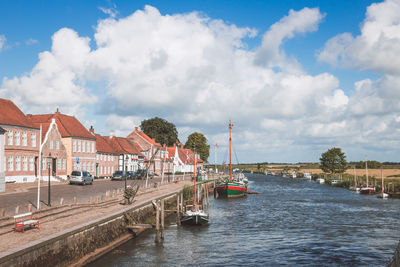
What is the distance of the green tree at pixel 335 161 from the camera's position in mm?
147875

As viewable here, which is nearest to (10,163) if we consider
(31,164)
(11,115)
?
(31,164)

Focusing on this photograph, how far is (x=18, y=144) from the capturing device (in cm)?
4972

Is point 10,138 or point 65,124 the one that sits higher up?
point 65,124

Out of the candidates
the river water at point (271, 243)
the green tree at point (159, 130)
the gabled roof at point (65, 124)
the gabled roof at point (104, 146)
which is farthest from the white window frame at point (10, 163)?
the green tree at point (159, 130)

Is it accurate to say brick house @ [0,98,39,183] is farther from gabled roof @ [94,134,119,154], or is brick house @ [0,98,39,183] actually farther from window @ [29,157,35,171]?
gabled roof @ [94,134,119,154]

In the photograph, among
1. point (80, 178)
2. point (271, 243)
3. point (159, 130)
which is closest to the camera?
point (271, 243)

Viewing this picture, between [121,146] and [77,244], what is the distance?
68.2m

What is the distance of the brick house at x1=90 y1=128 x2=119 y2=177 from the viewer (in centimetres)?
7338

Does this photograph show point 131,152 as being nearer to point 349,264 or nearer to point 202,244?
point 202,244

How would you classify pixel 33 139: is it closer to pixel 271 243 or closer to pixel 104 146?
pixel 104 146

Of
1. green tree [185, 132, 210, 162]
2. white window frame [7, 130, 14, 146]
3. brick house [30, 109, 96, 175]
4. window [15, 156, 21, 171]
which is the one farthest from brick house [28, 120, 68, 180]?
green tree [185, 132, 210, 162]

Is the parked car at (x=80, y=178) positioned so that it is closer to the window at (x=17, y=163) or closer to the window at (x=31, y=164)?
the window at (x=31, y=164)

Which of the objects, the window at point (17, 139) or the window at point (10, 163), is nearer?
the window at point (10, 163)

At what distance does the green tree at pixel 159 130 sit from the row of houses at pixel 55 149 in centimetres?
1807
